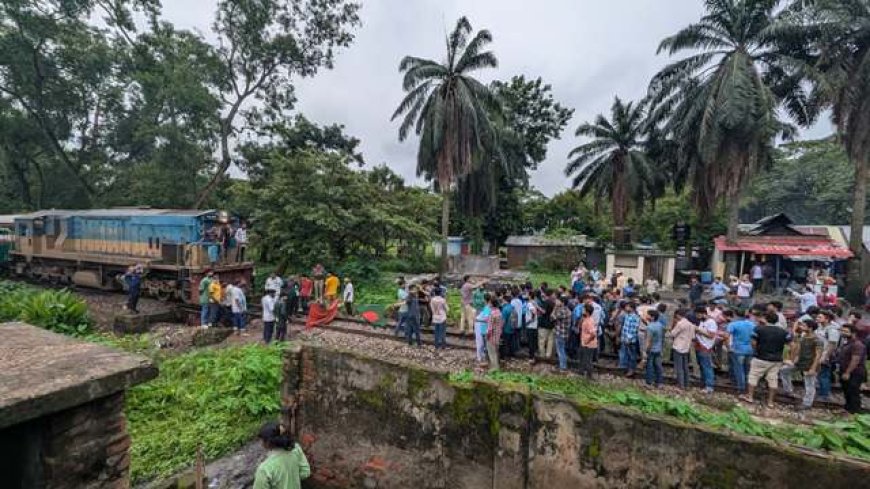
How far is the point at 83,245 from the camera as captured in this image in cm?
1741

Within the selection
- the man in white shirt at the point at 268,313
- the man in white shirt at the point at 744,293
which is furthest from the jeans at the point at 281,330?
the man in white shirt at the point at 744,293

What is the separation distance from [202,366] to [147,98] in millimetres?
25483

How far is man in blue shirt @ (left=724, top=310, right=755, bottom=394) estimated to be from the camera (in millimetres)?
7367

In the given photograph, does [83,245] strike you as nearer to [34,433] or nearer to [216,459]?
[216,459]

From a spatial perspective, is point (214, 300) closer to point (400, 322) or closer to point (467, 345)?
point (400, 322)

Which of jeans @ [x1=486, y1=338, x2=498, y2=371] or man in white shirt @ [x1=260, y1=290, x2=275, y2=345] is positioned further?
man in white shirt @ [x1=260, y1=290, x2=275, y2=345]

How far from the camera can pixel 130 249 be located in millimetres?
16188

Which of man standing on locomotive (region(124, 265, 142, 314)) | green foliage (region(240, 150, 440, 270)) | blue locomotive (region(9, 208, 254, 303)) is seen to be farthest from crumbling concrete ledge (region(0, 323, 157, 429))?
green foliage (region(240, 150, 440, 270))

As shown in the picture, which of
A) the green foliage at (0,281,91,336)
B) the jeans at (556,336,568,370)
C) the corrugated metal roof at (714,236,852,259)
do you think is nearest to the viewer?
the jeans at (556,336,568,370)

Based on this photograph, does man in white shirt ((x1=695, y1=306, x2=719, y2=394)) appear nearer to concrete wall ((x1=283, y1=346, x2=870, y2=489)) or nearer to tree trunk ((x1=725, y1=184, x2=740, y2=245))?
concrete wall ((x1=283, y1=346, x2=870, y2=489))

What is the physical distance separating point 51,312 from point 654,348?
50.3 feet

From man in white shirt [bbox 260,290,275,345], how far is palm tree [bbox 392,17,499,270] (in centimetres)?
1297

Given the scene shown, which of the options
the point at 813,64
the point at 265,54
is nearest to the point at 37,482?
the point at 265,54

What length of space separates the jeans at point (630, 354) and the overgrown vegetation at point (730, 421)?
0.90 meters
